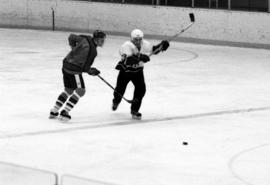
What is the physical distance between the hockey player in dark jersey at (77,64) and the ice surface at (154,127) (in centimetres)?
30

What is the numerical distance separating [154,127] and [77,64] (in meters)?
1.28

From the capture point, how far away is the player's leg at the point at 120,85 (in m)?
10.8

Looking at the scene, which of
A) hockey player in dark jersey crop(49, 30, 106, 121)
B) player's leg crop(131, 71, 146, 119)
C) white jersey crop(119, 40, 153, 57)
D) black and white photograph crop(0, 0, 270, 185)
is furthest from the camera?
player's leg crop(131, 71, 146, 119)

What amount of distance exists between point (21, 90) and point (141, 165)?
5.57 m

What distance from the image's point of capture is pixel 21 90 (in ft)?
43.2

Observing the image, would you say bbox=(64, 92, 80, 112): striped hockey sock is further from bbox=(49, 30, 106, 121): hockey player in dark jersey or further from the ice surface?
the ice surface

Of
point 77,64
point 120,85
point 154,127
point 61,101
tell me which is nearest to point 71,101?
point 61,101

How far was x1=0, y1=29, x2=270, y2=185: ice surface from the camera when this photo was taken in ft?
25.7

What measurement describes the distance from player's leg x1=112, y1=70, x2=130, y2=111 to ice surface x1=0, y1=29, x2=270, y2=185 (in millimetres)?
179

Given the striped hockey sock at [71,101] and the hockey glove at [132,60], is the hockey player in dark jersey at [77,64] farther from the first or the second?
the hockey glove at [132,60]

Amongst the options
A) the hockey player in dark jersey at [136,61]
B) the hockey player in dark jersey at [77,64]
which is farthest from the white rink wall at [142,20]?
the hockey player in dark jersey at [77,64]

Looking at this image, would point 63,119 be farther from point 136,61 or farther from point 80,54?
point 136,61

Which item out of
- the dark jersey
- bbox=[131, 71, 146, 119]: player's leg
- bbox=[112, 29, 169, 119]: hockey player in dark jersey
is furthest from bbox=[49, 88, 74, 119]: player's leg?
bbox=[131, 71, 146, 119]: player's leg

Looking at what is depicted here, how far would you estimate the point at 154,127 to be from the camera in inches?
401
